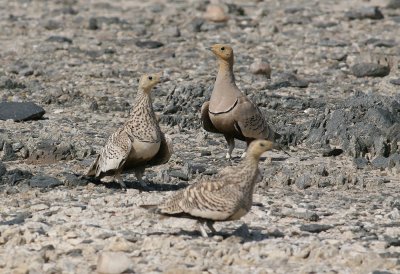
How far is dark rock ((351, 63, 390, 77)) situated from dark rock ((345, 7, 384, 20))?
3.55m

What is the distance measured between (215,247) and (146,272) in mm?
620

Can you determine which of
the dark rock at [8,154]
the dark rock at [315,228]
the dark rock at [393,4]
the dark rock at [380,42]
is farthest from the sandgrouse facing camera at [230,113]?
the dark rock at [393,4]

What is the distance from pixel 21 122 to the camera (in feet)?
44.6

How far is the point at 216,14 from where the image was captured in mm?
20234

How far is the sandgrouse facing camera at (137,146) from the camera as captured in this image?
34.1ft

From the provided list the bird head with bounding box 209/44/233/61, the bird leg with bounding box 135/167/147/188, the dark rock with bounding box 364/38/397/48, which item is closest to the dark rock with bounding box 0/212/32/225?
the bird leg with bounding box 135/167/147/188

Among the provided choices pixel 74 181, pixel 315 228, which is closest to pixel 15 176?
pixel 74 181

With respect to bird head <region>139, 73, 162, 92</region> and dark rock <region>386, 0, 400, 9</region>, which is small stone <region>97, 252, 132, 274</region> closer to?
bird head <region>139, 73, 162, 92</region>

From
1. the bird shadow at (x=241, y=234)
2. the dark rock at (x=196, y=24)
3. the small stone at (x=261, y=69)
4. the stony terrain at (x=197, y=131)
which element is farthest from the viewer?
the dark rock at (x=196, y=24)

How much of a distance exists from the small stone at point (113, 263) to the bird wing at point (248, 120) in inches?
151

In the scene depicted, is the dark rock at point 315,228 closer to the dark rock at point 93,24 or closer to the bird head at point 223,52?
the bird head at point 223,52

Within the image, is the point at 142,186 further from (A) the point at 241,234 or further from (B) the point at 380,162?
(B) the point at 380,162

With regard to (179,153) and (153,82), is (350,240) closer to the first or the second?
(153,82)

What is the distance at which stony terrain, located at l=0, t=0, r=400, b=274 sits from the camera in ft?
29.5
